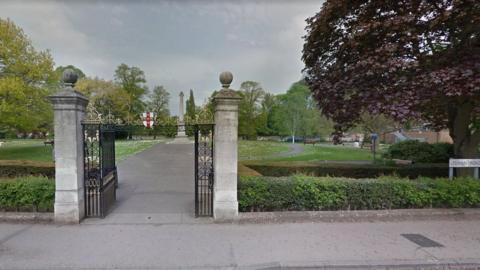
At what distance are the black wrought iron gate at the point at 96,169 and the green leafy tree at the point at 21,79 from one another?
1303 cm

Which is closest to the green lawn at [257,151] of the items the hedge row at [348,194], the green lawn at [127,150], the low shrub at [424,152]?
the green lawn at [127,150]

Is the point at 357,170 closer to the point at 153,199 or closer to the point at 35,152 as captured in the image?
the point at 153,199

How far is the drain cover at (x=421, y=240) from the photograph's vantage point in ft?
14.9

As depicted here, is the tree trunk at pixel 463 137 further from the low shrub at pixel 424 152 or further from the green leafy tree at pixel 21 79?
the green leafy tree at pixel 21 79

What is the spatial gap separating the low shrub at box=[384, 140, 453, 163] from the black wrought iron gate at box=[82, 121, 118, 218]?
43.9 ft

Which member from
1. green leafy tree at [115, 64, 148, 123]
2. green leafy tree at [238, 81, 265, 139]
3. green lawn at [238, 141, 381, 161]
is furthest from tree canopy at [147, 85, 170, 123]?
green lawn at [238, 141, 381, 161]

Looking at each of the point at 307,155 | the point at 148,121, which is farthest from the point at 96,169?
the point at 307,155

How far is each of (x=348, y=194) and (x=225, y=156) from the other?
10.4 feet

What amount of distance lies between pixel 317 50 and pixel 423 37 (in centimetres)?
291

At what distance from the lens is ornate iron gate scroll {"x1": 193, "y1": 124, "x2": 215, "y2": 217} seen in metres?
5.86

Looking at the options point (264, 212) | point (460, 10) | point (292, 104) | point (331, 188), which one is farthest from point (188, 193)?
point (292, 104)

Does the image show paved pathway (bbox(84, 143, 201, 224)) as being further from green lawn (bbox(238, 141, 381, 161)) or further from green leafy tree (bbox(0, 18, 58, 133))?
green leafy tree (bbox(0, 18, 58, 133))

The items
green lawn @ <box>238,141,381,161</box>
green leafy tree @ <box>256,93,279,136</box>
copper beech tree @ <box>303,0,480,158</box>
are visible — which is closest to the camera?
copper beech tree @ <box>303,0,480,158</box>

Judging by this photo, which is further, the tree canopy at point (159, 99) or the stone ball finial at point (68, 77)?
the tree canopy at point (159, 99)
